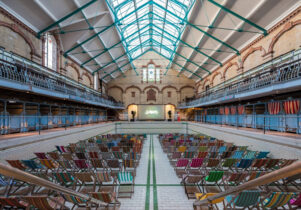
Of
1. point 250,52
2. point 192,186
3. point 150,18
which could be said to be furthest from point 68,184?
point 150,18

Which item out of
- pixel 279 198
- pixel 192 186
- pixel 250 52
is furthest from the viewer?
pixel 250 52

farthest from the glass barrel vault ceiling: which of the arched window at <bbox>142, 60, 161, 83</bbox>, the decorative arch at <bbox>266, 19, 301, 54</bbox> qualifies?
the decorative arch at <bbox>266, 19, 301, 54</bbox>

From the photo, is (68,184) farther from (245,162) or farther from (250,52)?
(250,52)

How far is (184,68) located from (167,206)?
26629 millimetres

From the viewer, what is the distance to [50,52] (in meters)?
14.9

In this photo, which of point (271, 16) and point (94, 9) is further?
point (94, 9)

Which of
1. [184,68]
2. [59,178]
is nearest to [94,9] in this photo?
[59,178]

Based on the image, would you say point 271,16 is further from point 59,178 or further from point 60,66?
point 60,66

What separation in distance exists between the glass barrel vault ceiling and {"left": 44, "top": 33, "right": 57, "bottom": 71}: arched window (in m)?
6.01

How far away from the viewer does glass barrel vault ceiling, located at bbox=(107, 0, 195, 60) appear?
1641cm

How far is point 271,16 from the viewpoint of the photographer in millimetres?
11742

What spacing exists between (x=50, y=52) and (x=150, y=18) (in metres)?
11.4

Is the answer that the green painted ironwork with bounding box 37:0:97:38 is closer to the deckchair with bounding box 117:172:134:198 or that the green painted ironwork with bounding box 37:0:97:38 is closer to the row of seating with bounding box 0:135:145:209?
the row of seating with bounding box 0:135:145:209

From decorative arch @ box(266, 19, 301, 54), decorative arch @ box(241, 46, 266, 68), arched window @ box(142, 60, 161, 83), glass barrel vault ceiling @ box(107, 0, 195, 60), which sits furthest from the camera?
arched window @ box(142, 60, 161, 83)
